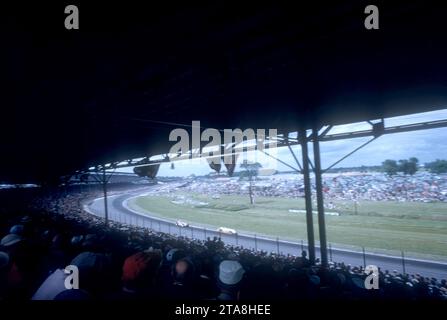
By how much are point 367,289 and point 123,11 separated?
4217 mm

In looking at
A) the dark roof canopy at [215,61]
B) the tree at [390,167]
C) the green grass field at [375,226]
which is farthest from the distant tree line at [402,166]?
the dark roof canopy at [215,61]

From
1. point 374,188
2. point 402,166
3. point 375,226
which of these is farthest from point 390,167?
point 375,226

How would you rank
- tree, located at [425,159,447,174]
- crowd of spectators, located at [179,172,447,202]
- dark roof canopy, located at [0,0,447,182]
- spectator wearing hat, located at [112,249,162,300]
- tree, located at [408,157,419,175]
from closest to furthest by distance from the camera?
dark roof canopy, located at [0,0,447,182] < spectator wearing hat, located at [112,249,162,300] < crowd of spectators, located at [179,172,447,202] < tree, located at [425,159,447,174] < tree, located at [408,157,419,175]

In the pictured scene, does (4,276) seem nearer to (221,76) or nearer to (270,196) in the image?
(221,76)

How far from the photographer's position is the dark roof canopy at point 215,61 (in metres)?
2.04

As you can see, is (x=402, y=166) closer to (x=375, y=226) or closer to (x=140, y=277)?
(x=375, y=226)

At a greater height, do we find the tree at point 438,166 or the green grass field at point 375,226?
the tree at point 438,166

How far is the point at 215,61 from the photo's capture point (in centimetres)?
280

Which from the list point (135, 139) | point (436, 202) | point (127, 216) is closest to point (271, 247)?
point (135, 139)

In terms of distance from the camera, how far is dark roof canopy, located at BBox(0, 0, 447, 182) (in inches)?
80.5

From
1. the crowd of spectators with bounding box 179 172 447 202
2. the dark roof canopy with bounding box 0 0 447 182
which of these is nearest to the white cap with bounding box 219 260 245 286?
the dark roof canopy with bounding box 0 0 447 182

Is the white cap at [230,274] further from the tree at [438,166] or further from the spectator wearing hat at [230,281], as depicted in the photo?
the tree at [438,166]

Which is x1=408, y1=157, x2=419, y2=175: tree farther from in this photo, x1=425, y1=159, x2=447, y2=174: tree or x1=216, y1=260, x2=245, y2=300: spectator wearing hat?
x1=216, y1=260, x2=245, y2=300: spectator wearing hat
